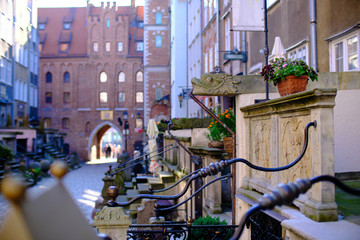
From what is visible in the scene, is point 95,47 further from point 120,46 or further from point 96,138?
point 96,138

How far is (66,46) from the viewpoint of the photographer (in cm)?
5162

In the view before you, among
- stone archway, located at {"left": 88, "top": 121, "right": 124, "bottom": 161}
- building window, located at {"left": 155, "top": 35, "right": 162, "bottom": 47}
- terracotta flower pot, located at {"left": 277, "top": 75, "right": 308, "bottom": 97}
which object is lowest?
stone archway, located at {"left": 88, "top": 121, "right": 124, "bottom": 161}

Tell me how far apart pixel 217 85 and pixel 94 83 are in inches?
1785

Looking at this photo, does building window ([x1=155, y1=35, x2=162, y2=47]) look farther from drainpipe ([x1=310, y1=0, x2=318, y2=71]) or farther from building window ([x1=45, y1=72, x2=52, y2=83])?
drainpipe ([x1=310, y1=0, x2=318, y2=71])

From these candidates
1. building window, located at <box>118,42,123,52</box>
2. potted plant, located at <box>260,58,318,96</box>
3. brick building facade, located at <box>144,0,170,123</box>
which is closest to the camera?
potted plant, located at <box>260,58,318,96</box>

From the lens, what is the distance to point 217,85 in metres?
6.03

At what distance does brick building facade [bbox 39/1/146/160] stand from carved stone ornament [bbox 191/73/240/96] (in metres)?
43.4

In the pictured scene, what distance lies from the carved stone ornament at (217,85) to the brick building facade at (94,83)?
4344cm

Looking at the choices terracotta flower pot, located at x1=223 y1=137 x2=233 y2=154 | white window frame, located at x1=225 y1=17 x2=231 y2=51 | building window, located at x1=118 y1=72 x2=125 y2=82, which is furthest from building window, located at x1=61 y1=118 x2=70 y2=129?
terracotta flower pot, located at x1=223 y1=137 x2=233 y2=154

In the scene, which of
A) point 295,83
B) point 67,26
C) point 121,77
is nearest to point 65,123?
point 121,77

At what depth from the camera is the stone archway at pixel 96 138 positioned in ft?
163

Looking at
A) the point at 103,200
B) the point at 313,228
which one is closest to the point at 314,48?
the point at 313,228

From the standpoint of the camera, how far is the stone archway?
4961 cm

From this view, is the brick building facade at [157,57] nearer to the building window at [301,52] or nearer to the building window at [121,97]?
→ the building window at [121,97]
